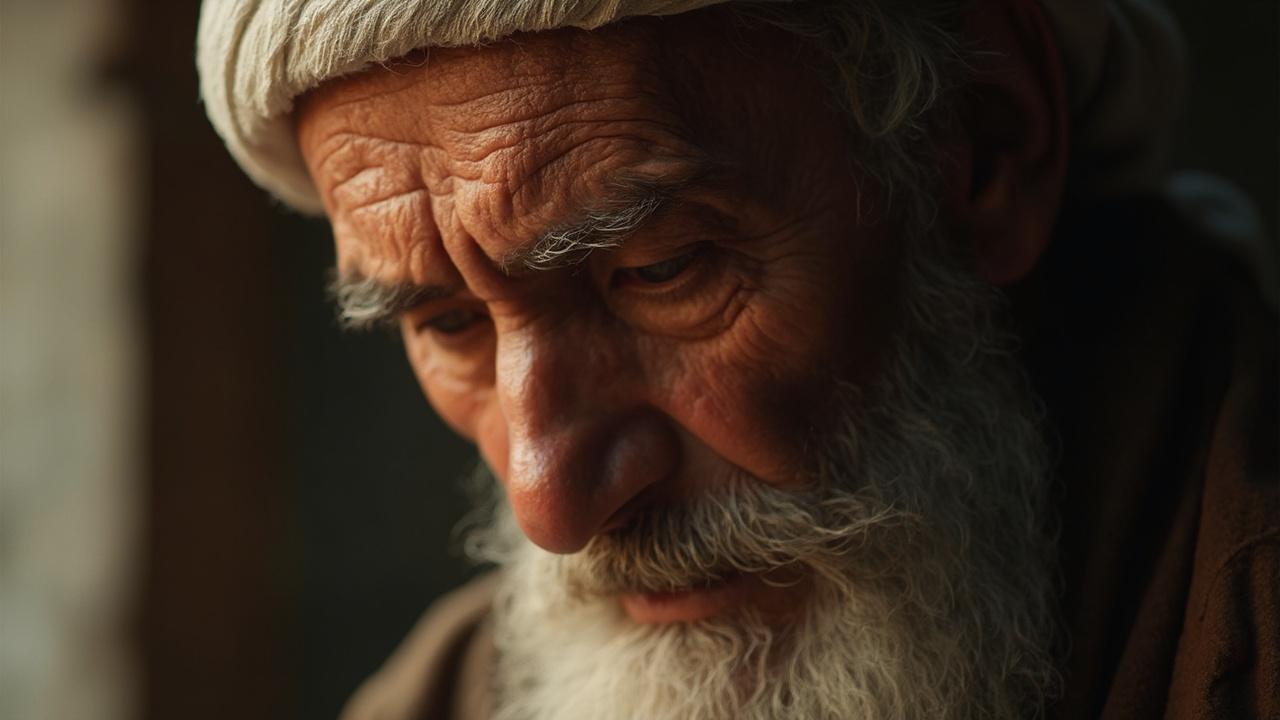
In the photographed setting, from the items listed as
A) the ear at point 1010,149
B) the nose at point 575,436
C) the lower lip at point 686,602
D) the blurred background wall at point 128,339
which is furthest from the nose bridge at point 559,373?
the blurred background wall at point 128,339

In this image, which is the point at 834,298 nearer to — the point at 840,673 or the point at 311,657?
the point at 840,673

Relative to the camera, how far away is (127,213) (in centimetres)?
255

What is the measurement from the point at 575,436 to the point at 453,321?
0.27 meters

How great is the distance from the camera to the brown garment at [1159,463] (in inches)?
41.4

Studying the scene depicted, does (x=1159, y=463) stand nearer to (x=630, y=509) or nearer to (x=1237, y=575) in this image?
(x=1237, y=575)

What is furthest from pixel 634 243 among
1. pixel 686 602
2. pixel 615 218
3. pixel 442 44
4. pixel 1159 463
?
pixel 1159 463

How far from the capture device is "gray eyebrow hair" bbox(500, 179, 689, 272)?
109 cm

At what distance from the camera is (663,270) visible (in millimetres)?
1182

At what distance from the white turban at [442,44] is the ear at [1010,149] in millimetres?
69

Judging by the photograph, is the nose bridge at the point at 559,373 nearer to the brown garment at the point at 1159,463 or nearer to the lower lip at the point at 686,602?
the lower lip at the point at 686,602

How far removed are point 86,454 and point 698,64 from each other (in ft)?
6.87

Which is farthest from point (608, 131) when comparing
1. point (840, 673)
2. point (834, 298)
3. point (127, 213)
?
point (127, 213)

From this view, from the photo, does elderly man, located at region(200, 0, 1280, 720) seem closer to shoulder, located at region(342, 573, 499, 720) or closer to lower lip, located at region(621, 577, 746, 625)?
lower lip, located at region(621, 577, 746, 625)

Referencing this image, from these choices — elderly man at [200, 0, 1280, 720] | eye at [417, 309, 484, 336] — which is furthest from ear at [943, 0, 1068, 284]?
eye at [417, 309, 484, 336]
